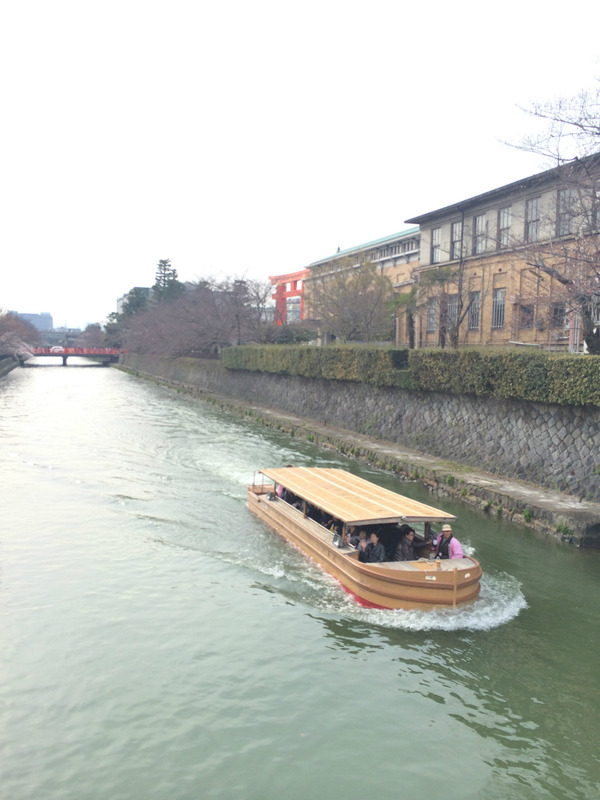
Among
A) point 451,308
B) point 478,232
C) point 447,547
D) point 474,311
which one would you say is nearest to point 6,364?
point 451,308

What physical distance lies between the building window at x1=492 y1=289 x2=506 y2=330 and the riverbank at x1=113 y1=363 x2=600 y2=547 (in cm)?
917

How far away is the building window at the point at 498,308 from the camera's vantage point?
104ft

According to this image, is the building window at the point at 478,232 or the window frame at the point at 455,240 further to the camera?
the window frame at the point at 455,240

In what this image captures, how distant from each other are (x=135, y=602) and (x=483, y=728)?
609cm

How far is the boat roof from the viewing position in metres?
12.2

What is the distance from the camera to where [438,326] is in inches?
1363

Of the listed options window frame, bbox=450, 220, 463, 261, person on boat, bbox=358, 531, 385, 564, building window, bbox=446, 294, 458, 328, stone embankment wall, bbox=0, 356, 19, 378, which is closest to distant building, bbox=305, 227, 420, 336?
window frame, bbox=450, 220, 463, 261

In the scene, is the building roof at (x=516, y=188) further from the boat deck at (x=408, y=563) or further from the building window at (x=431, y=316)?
the boat deck at (x=408, y=563)

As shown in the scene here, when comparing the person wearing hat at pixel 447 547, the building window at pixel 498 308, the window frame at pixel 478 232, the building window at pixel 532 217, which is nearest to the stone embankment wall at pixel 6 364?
the window frame at pixel 478 232

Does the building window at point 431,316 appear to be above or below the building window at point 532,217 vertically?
below

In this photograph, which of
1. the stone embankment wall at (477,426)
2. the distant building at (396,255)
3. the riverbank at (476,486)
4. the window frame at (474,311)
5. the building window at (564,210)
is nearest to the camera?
the riverbank at (476,486)

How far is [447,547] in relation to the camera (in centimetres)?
1193

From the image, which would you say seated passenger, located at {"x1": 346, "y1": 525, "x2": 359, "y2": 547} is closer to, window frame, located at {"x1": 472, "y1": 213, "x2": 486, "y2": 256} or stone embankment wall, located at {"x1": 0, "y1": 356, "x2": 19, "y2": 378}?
window frame, located at {"x1": 472, "y1": 213, "x2": 486, "y2": 256}

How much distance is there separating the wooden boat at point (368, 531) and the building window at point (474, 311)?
19.1 metres
